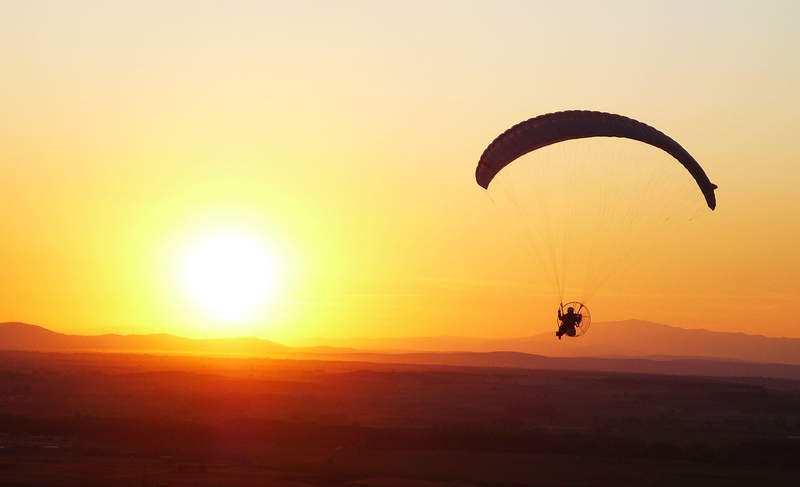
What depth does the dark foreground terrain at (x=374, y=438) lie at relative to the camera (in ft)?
139

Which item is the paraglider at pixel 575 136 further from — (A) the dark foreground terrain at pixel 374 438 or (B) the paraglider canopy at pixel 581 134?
(A) the dark foreground terrain at pixel 374 438

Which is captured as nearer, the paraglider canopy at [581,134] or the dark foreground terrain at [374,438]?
the paraglider canopy at [581,134]

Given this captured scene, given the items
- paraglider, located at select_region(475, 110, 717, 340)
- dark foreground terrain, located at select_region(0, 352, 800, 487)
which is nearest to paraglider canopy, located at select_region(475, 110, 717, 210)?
paraglider, located at select_region(475, 110, 717, 340)

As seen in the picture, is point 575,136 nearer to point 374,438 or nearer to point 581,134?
point 581,134

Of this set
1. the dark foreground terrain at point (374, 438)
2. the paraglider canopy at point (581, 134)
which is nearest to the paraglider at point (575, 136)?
the paraglider canopy at point (581, 134)

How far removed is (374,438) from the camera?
5338 centimetres

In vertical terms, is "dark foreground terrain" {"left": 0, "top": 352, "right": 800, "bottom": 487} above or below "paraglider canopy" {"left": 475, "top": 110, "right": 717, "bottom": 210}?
below

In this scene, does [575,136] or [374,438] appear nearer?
[575,136]

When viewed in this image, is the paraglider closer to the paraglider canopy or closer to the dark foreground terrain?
the paraglider canopy

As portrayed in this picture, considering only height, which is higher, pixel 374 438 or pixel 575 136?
pixel 575 136

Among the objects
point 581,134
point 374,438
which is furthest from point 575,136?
point 374,438

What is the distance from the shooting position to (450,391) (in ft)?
311

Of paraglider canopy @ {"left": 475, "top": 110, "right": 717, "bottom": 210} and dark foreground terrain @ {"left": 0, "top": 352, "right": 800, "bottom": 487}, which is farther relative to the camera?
dark foreground terrain @ {"left": 0, "top": 352, "right": 800, "bottom": 487}

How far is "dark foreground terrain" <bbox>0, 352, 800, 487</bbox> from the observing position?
139ft
